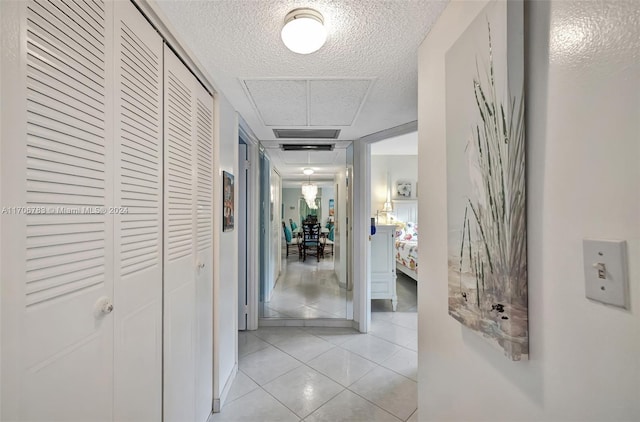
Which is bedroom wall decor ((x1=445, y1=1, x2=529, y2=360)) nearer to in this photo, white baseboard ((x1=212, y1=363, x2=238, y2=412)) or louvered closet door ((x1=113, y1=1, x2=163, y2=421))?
louvered closet door ((x1=113, y1=1, x2=163, y2=421))

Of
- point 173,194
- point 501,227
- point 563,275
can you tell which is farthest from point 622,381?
point 173,194

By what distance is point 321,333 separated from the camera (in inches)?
117

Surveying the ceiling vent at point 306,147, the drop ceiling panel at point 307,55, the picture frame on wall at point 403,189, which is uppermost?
the ceiling vent at point 306,147

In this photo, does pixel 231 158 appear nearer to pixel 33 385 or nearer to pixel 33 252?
pixel 33 252

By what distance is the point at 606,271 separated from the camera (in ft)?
1.65

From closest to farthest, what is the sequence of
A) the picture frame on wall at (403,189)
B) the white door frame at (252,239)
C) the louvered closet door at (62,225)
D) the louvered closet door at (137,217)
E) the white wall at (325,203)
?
1. the louvered closet door at (62,225)
2. the louvered closet door at (137,217)
3. the white door frame at (252,239)
4. the picture frame on wall at (403,189)
5. the white wall at (325,203)

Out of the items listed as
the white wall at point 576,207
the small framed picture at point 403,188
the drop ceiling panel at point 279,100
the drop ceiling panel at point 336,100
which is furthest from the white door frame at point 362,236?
the small framed picture at point 403,188

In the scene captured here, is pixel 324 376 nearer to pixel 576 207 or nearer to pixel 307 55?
pixel 576 207

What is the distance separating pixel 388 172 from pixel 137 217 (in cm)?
486

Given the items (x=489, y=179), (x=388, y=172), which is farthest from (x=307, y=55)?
(x=388, y=172)

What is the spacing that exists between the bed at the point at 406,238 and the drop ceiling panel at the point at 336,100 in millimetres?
2538

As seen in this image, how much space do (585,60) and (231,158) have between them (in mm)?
1996

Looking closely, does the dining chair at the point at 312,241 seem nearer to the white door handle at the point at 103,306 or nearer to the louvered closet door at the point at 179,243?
the louvered closet door at the point at 179,243

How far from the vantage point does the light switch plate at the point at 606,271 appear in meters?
0.48
